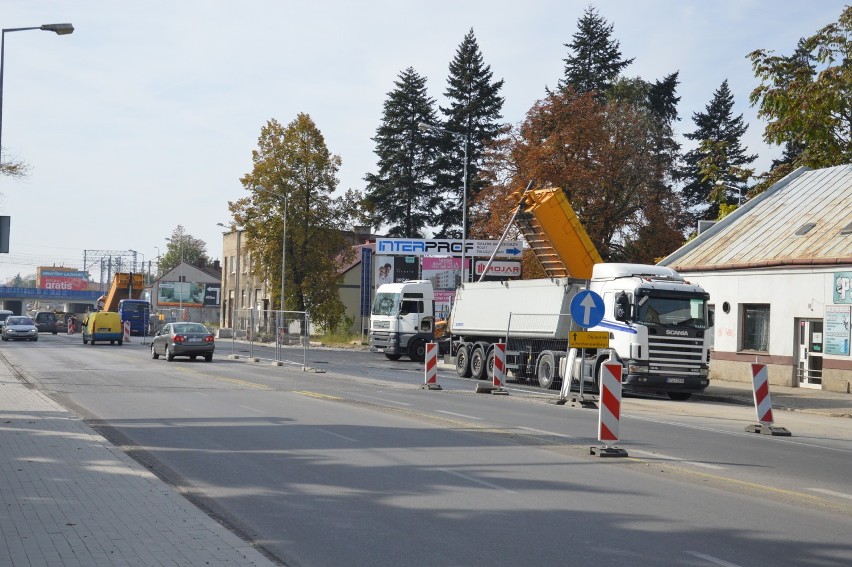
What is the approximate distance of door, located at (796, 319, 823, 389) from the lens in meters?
29.0

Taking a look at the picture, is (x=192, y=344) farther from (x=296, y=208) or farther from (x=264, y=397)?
(x=296, y=208)

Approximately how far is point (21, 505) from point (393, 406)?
11.5 m

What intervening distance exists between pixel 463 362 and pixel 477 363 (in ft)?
3.93

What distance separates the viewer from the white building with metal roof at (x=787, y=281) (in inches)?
1099

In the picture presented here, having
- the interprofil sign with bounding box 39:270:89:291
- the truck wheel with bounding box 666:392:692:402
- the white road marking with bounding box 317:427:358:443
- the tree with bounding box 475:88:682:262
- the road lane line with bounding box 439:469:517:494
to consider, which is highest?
the tree with bounding box 475:88:682:262

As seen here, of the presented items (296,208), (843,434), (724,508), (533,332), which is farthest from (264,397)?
(296,208)

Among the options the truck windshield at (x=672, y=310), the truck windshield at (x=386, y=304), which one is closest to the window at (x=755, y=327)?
the truck windshield at (x=672, y=310)

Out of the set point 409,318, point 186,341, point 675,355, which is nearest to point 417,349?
point 409,318

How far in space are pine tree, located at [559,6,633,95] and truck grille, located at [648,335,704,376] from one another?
4982cm

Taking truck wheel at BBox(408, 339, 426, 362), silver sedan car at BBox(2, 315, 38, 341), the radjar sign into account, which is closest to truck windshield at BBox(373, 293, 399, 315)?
truck wheel at BBox(408, 339, 426, 362)

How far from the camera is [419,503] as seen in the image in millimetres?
9188

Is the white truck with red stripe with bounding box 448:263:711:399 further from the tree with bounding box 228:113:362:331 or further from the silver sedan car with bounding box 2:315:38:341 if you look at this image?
the silver sedan car with bounding box 2:315:38:341

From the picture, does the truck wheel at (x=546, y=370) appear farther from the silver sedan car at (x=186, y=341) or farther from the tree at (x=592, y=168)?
the tree at (x=592, y=168)

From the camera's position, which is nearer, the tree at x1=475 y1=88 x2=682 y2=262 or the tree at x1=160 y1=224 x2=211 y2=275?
the tree at x1=475 y1=88 x2=682 y2=262
